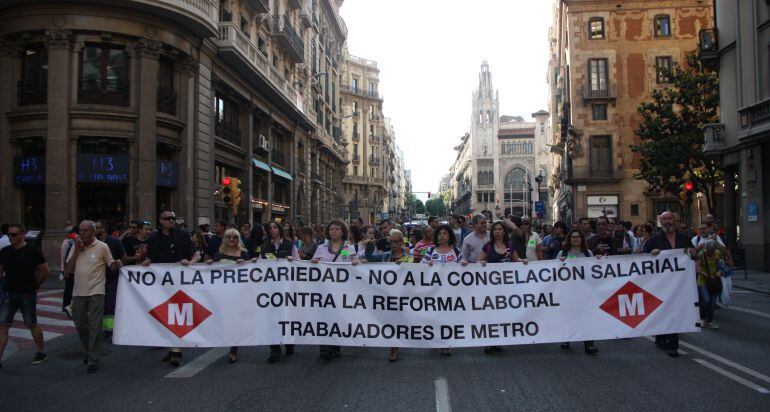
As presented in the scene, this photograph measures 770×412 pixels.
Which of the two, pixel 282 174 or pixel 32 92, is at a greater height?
pixel 32 92

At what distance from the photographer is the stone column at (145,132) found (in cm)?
1988

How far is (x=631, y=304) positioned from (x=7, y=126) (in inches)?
808

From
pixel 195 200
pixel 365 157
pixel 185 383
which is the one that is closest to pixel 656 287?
pixel 185 383

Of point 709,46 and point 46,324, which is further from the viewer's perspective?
point 709,46

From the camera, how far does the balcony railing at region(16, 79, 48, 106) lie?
19875 millimetres

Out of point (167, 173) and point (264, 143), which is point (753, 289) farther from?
point (264, 143)

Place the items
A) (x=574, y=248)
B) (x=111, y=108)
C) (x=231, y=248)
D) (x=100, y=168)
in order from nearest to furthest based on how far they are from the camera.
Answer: (x=231, y=248) → (x=574, y=248) → (x=100, y=168) → (x=111, y=108)

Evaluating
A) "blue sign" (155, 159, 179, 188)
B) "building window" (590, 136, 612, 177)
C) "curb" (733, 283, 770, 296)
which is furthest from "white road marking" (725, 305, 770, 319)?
"building window" (590, 136, 612, 177)

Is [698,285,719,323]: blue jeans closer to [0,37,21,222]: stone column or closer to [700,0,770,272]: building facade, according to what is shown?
[700,0,770,272]: building facade

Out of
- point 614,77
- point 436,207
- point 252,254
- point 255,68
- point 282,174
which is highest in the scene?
point 614,77

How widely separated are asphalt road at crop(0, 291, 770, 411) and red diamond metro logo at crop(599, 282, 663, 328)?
505mm

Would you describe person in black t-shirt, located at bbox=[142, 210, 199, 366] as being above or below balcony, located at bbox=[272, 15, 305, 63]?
below

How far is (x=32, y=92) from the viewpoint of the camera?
20.0 meters

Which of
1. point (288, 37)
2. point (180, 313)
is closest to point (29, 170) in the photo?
point (180, 313)
